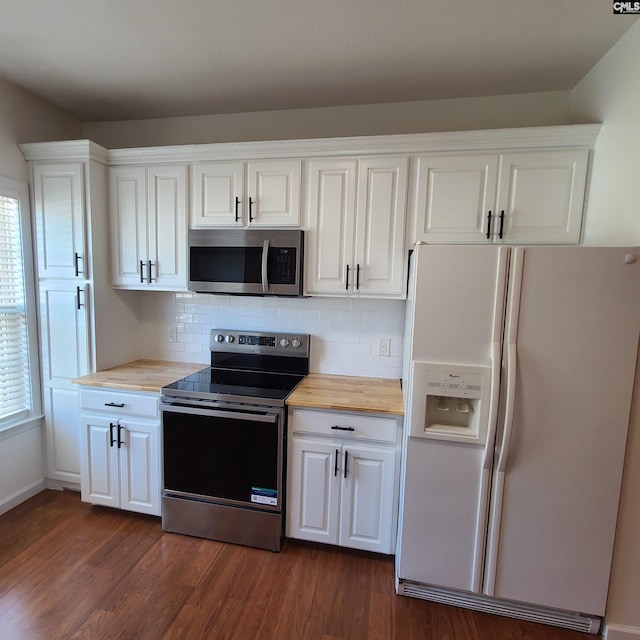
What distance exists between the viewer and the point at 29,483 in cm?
245

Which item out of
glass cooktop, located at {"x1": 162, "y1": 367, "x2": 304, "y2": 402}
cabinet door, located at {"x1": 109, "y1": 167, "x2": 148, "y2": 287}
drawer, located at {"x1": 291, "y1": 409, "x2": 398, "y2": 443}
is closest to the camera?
drawer, located at {"x1": 291, "y1": 409, "x2": 398, "y2": 443}

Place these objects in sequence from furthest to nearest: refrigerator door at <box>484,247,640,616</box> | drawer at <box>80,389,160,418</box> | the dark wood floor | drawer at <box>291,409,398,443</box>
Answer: drawer at <box>80,389,160,418</box> < drawer at <box>291,409,398,443</box> < the dark wood floor < refrigerator door at <box>484,247,640,616</box>

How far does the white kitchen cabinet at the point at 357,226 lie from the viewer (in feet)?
6.77

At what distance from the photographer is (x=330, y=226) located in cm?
215

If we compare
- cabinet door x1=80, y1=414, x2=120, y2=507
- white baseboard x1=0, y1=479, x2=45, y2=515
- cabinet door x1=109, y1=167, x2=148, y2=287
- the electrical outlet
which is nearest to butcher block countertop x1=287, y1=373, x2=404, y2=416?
the electrical outlet

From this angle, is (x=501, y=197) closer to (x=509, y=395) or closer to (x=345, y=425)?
(x=509, y=395)

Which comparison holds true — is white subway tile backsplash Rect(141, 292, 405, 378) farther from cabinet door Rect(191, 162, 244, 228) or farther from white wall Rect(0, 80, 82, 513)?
white wall Rect(0, 80, 82, 513)

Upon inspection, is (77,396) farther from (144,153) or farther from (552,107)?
(552,107)

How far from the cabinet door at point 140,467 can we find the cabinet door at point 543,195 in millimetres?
2420

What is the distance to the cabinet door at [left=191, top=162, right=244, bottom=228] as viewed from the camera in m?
2.22

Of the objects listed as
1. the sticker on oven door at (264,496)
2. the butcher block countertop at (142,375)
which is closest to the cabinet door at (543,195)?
the sticker on oven door at (264,496)

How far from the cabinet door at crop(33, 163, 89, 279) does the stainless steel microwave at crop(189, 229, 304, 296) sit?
2.46 feet

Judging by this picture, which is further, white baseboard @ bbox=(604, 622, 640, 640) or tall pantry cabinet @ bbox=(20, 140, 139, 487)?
tall pantry cabinet @ bbox=(20, 140, 139, 487)

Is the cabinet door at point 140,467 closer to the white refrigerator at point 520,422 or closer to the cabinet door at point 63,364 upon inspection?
the cabinet door at point 63,364
